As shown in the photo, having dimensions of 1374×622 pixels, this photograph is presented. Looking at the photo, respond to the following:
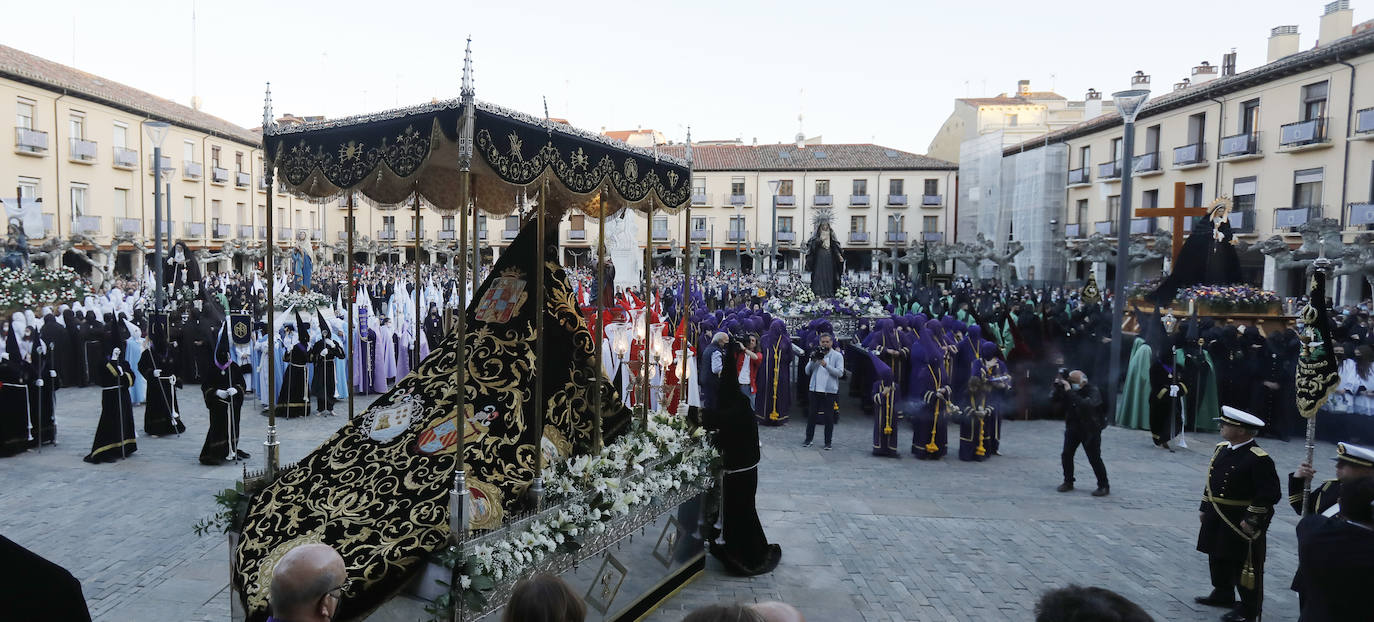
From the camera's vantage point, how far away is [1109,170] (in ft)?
114

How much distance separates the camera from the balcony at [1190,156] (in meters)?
29.9

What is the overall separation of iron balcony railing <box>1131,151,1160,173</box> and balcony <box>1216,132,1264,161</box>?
3761 millimetres

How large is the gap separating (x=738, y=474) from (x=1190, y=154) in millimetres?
Answer: 31428

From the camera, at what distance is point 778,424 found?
12883 millimetres

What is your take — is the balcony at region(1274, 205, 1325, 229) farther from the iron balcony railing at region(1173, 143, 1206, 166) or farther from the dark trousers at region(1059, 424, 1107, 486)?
the dark trousers at region(1059, 424, 1107, 486)

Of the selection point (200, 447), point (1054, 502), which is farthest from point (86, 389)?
point (1054, 502)

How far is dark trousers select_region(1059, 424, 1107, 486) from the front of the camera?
8766mm

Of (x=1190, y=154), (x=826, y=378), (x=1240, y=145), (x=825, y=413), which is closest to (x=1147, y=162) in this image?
(x=1190, y=154)

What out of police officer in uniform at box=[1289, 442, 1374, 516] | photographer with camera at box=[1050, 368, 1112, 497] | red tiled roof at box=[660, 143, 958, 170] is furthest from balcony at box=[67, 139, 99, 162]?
police officer in uniform at box=[1289, 442, 1374, 516]

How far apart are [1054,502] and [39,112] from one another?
3713 centimetres

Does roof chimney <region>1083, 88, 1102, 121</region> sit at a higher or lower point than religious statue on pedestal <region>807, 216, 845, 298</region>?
higher

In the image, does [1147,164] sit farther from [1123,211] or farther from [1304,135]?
[1123,211]

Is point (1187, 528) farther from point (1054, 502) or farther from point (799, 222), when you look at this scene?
point (799, 222)

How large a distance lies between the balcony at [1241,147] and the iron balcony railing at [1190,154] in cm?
122
